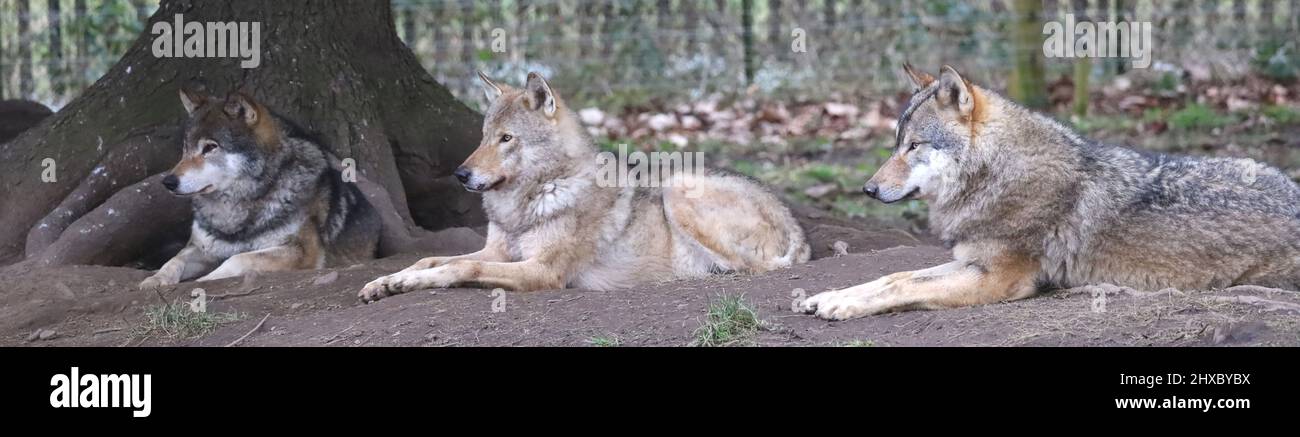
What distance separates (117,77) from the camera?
8.76 meters

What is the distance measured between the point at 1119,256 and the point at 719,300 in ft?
6.08

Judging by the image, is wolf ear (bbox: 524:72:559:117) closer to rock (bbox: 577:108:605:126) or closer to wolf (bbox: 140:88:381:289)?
wolf (bbox: 140:88:381:289)

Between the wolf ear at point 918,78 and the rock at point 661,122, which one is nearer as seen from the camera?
the wolf ear at point 918,78

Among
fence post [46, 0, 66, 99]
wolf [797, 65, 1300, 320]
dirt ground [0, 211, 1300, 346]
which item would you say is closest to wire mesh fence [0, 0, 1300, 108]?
fence post [46, 0, 66, 99]

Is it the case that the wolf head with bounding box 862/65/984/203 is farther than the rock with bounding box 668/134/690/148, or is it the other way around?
the rock with bounding box 668/134/690/148

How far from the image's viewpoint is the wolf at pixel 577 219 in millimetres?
7047

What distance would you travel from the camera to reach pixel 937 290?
18.8ft

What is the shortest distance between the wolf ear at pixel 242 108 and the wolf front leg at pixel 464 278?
6.32 feet

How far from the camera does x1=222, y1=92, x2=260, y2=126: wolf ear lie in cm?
790

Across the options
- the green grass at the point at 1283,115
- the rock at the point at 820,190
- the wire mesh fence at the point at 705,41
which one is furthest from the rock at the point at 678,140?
the green grass at the point at 1283,115

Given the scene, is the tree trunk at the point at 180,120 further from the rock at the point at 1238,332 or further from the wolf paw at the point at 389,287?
the rock at the point at 1238,332

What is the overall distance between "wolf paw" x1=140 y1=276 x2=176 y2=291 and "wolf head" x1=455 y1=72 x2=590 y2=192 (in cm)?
188
